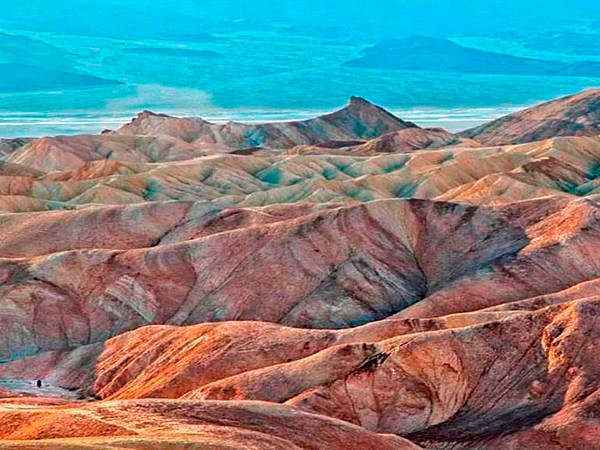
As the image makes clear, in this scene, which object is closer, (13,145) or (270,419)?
(270,419)

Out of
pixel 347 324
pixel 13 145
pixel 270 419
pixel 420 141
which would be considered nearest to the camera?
pixel 270 419

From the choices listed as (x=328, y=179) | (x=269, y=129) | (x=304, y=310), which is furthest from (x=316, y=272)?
(x=269, y=129)

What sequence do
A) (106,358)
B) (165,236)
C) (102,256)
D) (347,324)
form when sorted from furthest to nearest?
1. (165,236)
2. (102,256)
3. (347,324)
4. (106,358)

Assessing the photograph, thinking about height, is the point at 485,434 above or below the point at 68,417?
below

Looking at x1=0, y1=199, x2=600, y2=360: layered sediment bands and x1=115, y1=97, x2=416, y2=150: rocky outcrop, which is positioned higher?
x1=115, y1=97, x2=416, y2=150: rocky outcrop

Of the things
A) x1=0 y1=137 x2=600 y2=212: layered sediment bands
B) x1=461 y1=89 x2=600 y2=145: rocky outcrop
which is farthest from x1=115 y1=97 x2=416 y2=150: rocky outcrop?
x1=0 y1=137 x2=600 y2=212: layered sediment bands

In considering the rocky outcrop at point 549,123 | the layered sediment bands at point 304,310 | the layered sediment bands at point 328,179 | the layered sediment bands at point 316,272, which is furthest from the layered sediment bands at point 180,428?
the rocky outcrop at point 549,123

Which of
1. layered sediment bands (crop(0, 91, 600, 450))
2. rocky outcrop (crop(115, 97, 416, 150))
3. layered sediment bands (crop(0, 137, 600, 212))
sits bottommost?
layered sediment bands (crop(0, 91, 600, 450))

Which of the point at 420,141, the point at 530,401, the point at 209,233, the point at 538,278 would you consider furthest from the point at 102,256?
the point at 420,141

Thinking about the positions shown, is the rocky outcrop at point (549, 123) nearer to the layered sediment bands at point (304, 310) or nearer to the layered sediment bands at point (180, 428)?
the layered sediment bands at point (304, 310)

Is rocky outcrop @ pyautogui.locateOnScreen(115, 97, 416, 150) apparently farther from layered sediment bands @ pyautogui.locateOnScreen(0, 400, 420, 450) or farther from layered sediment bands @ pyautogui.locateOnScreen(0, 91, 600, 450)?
layered sediment bands @ pyautogui.locateOnScreen(0, 400, 420, 450)

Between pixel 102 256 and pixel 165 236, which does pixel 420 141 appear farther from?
pixel 102 256
